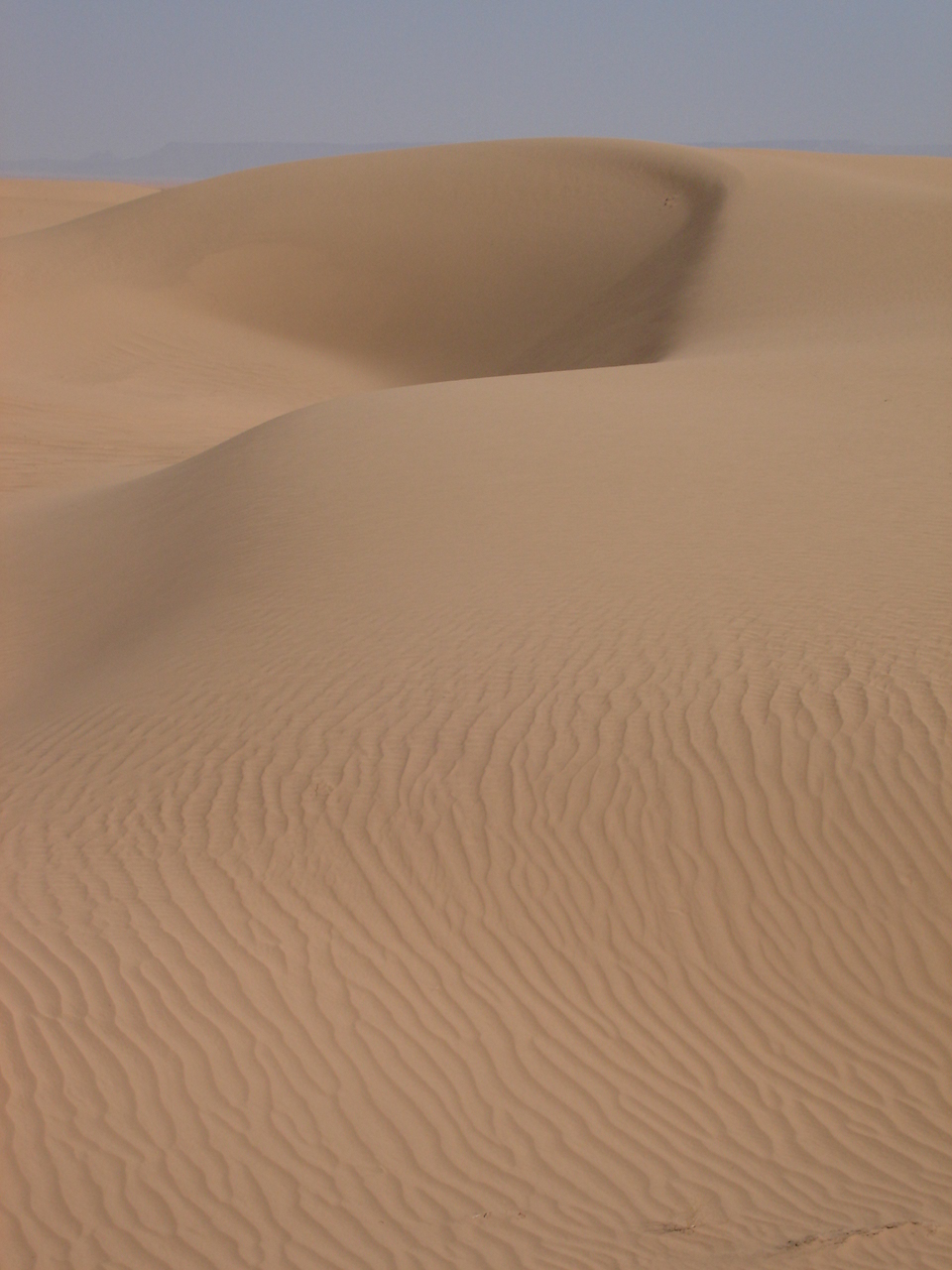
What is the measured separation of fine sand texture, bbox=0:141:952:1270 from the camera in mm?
4520

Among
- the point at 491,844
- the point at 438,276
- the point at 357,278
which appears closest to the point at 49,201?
the point at 357,278

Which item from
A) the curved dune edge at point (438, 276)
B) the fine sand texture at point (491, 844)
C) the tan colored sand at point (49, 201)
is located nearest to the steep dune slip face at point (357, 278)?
the curved dune edge at point (438, 276)

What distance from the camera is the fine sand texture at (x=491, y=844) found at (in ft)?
14.8

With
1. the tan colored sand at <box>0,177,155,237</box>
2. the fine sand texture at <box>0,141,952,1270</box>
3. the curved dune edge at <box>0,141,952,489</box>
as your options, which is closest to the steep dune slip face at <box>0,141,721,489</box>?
the curved dune edge at <box>0,141,952,489</box>

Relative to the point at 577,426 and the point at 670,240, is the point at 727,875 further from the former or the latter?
the point at 670,240

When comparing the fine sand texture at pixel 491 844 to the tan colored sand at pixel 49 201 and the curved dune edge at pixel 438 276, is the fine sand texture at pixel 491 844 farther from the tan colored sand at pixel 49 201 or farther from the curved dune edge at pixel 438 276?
the tan colored sand at pixel 49 201

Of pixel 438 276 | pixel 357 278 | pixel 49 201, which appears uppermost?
pixel 49 201

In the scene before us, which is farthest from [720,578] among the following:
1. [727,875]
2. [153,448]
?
[153,448]

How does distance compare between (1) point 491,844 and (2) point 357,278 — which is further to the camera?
(2) point 357,278

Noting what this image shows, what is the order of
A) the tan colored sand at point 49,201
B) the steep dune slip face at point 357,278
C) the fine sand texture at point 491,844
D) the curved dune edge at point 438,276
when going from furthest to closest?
the tan colored sand at point 49,201
the steep dune slip face at point 357,278
the curved dune edge at point 438,276
the fine sand texture at point 491,844

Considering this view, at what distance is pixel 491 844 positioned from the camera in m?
6.44

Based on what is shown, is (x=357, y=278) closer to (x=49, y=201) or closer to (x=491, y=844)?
(x=491, y=844)

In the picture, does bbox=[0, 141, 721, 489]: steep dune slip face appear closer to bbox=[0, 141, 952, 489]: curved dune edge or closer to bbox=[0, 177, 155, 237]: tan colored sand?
bbox=[0, 141, 952, 489]: curved dune edge

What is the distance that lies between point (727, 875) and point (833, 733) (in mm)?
1092
